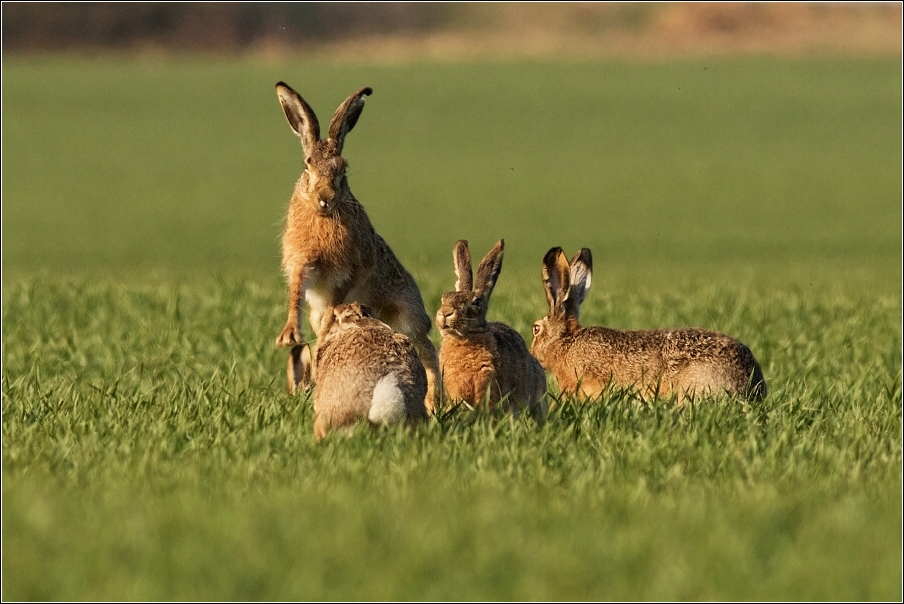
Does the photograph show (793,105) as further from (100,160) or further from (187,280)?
(187,280)

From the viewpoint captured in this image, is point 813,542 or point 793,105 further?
point 793,105

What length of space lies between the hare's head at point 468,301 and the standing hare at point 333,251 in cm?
44

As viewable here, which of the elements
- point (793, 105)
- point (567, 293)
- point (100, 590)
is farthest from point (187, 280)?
point (793, 105)

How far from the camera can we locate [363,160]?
46031 millimetres

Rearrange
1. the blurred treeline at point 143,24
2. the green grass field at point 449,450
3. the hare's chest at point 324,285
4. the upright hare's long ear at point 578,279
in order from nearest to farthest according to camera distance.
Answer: the green grass field at point 449,450 < the hare's chest at point 324,285 < the upright hare's long ear at point 578,279 < the blurred treeline at point 143,24

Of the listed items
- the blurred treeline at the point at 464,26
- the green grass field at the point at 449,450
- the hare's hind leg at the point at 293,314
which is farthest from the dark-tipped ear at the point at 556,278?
the blurred treeline at the point at 464,26

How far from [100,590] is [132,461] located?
5.88 feet

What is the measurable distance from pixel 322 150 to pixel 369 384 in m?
1.66

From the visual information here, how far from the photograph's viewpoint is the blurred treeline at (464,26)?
4166 centimetres

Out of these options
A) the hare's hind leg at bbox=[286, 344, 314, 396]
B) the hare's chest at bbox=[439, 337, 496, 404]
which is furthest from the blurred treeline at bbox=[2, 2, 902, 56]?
the hare's chest at bbox=[439, 337, 496, 404]

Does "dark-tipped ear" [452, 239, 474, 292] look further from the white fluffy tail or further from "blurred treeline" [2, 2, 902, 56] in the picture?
"blurred treeline" [2, 2, 902, 56]

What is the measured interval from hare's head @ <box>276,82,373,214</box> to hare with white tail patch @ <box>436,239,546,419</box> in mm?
857

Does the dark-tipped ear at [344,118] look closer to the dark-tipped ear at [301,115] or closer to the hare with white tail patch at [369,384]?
the dark-tipped ear at [301,115]

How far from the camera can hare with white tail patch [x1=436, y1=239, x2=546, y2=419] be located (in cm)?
761
